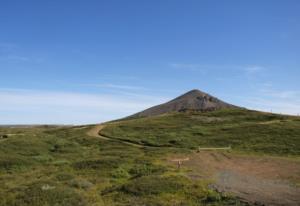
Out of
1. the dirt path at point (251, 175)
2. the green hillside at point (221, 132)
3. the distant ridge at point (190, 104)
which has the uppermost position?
the distant ridge at point (190, 104)

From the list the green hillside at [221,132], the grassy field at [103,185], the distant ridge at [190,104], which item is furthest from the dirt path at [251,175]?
the distant ridge at [190,104]

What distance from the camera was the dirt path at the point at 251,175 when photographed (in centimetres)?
2204

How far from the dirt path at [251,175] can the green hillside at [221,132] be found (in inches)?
395

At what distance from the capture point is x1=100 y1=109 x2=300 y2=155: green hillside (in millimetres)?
55875

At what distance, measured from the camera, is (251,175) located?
3133cm

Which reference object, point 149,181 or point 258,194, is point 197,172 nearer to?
point 149,181

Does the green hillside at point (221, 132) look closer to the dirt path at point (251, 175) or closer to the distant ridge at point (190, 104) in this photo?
the dirt path at point (251, 175)

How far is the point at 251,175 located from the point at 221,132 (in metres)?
38.3

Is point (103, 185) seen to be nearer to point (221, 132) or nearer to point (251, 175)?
point (251, 175)

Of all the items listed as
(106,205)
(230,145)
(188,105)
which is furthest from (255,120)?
(188,105)

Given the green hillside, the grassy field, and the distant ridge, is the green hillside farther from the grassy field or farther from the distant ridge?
the distant ridge

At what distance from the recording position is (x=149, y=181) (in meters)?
25.5

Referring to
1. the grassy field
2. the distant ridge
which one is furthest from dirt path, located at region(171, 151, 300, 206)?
the distant ridge

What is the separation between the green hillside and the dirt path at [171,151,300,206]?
32.9ft
